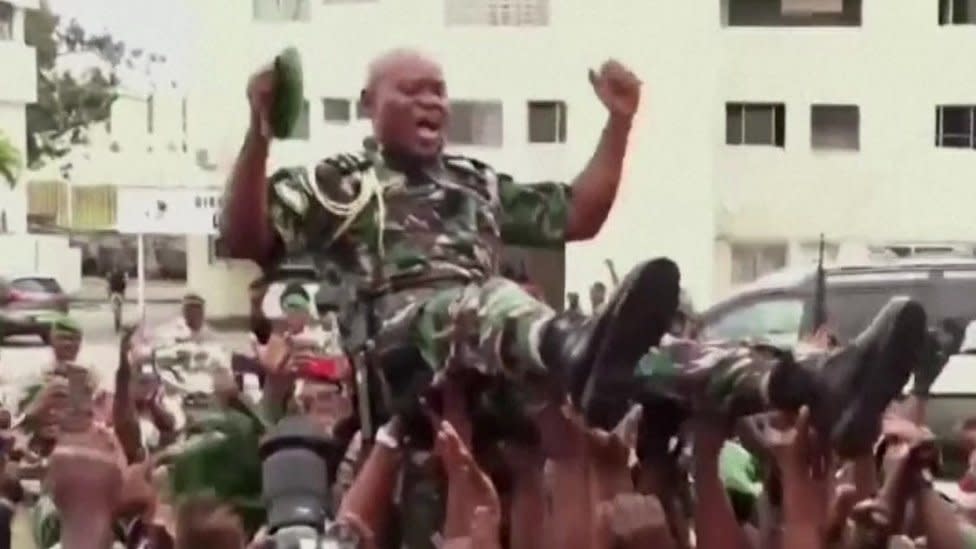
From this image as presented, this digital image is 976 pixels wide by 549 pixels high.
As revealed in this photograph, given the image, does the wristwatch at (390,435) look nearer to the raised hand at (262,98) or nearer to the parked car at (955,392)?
the raised hand at (262,98)

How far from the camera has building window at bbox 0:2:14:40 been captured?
58.2 ft

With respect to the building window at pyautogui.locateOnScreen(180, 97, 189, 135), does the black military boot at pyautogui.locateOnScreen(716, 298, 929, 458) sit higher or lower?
lower

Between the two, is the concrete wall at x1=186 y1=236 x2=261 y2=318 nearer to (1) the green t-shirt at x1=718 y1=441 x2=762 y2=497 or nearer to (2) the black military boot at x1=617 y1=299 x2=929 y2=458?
(1) the green t-shirt at x1=718 y1=441 x2=762 y2=497

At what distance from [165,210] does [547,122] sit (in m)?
2.89

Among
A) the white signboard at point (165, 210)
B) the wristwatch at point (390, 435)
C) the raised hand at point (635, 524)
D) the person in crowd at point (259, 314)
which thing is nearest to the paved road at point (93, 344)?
the white signboard at point (165, 210)

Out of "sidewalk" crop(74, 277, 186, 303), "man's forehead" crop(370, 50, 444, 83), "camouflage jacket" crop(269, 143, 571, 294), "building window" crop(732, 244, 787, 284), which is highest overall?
"man's forehead" crop(370, 50, 444, 83)

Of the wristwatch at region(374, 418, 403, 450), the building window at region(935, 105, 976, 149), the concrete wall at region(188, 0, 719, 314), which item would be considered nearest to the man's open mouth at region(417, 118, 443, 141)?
the wristwatch at region(374, 418, 403, 450)

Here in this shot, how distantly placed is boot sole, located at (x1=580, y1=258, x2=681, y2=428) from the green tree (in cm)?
1703

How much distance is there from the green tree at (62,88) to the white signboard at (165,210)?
9.27 meters

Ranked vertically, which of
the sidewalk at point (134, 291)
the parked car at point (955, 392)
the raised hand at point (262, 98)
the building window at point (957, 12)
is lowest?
the sidewalk at point (134, 291)

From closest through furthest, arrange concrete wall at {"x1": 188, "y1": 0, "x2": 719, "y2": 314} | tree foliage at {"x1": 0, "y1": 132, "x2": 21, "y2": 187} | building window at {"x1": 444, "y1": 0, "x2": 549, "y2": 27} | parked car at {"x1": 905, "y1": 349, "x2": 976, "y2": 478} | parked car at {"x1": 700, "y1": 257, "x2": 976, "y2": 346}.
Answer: parked car at {"x1": 905, "y1": 349, "x2": 976, "y2": 478}, parked car at {"x1": 700, "y1": 257, "x2": 976, "y2": 346}, concrete wall at {"x1": 188, "y1": 0, "x2": 719, "y2": 314}, building window at {"x1": 444, "y1": 0, "x2": 549, "y2": 27}, tree foliage at {"x1": 0, "y1": 132, "x2": 21, "y2": 187}

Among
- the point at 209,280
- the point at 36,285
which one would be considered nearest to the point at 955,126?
the point at 209,280

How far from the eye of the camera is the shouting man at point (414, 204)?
211 centimetres

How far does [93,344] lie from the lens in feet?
30.4
